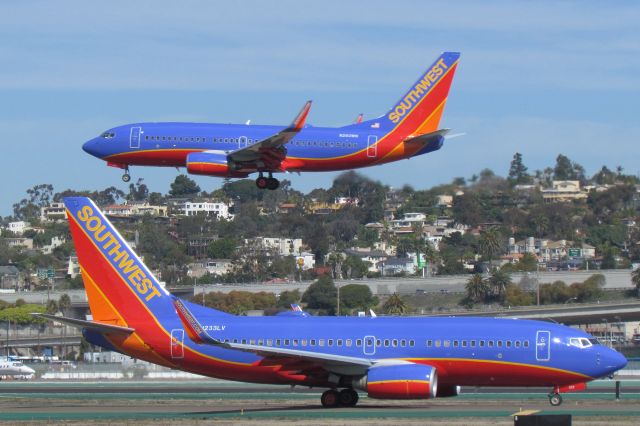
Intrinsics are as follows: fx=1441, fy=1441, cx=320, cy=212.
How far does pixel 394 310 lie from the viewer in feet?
498

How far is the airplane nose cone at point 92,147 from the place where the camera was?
66787 millimetres

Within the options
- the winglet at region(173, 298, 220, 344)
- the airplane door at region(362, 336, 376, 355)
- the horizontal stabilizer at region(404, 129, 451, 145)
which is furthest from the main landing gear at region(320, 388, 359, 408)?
the horizontal stabilizer at region(404, 129, 451, 145)

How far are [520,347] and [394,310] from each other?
317 feet

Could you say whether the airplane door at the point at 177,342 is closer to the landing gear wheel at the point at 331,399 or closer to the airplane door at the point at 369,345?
the landing gear wheel at the point at 331,399

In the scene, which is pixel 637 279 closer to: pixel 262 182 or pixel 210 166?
pixel 262 182

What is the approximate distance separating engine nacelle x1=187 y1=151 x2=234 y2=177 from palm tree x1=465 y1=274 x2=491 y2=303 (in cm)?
11450

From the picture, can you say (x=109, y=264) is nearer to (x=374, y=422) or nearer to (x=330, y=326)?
(x=330, y=326)

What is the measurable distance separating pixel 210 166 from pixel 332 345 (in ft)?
35.6

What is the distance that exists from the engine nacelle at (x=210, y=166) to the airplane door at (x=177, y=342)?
28.1 feet

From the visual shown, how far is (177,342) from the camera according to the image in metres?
56.7

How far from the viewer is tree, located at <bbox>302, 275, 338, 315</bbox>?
534 feet

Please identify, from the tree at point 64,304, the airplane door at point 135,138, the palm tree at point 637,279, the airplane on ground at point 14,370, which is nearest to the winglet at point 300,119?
the airplane door at point 135,138

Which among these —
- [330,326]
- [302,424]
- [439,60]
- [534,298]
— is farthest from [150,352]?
[534,298]

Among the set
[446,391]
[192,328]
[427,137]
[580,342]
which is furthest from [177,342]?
[580,342]
